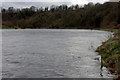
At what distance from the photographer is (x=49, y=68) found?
19297 mm

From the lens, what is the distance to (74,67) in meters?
19.7

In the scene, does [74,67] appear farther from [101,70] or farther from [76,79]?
[76,79]

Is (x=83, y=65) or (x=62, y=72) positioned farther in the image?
(x=83, y=65)

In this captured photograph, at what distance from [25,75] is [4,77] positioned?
1943mm

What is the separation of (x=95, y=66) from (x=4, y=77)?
10.2 metres

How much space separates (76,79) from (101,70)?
4.29m

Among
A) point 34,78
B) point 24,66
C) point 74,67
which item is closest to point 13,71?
point 24,66

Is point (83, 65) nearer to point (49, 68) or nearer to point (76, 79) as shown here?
point (49, 68)

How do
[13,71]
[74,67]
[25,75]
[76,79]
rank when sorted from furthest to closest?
[74,67], [13,71], [25,75], [76,79]

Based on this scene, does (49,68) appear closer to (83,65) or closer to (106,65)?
(83,65)

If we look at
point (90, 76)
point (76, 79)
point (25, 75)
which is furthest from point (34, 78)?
point (90, 76)

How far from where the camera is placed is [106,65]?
19.2 m

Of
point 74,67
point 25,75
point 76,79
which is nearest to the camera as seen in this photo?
point 76,79

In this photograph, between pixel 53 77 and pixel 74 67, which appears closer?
pixel 53 77
